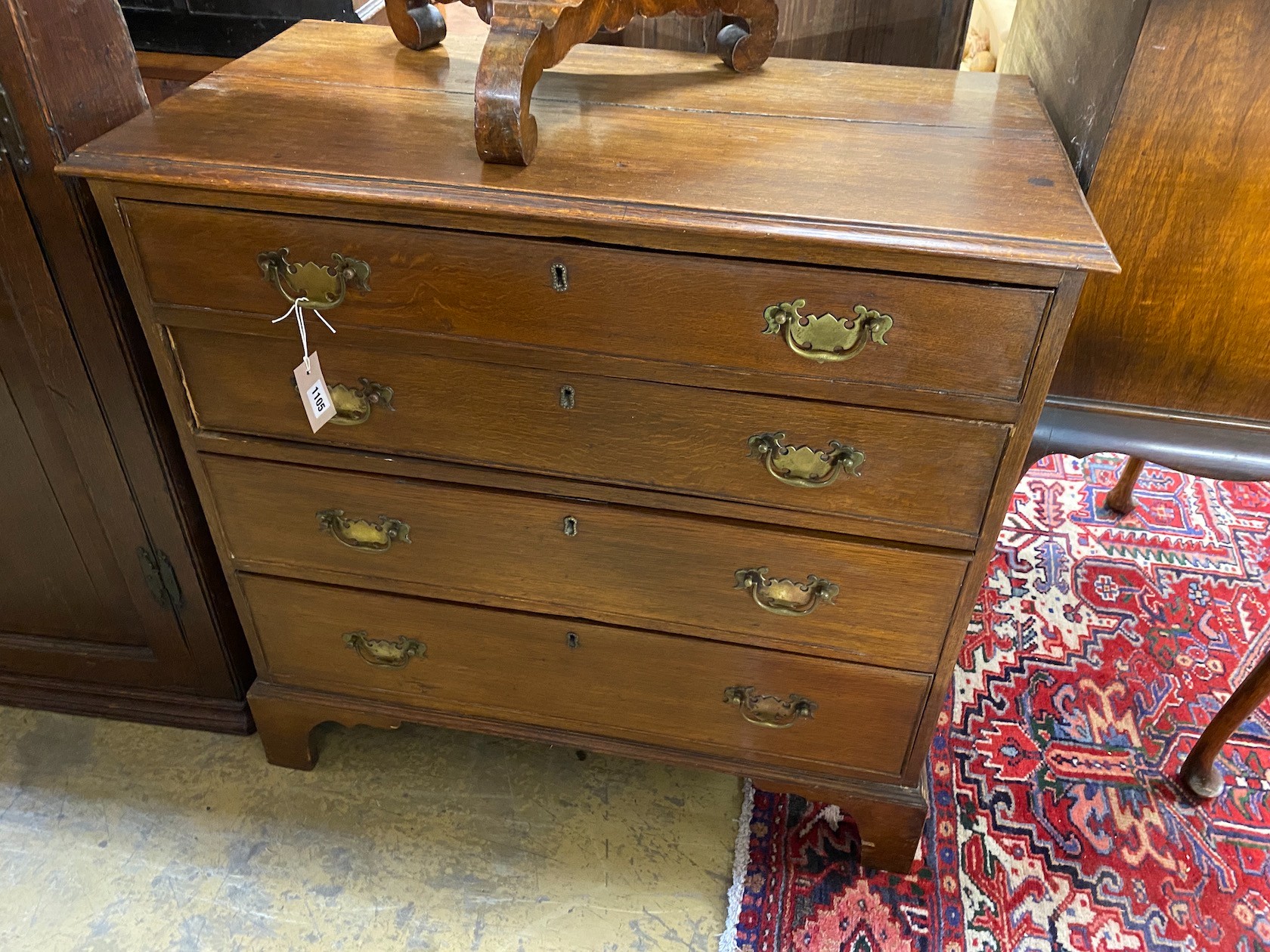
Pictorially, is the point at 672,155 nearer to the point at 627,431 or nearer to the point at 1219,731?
the point at 627,431

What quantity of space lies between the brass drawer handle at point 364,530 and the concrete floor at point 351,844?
1.64ft

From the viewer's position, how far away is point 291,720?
1.48 m

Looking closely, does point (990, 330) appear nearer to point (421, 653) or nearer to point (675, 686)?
point (675, 686)

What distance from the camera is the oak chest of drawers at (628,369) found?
92 centimetres

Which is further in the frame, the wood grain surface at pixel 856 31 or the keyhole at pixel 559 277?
the wood grain surface at pixel 856 31

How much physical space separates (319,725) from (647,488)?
2.86 ft

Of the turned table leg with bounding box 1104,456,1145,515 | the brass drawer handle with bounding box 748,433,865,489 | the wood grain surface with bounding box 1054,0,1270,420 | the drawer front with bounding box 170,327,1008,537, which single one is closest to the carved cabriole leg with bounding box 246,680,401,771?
the drawer front with bounding box 170,327,1008,537

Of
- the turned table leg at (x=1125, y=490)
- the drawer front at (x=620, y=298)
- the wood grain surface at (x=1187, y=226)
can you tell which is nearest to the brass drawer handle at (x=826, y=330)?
the drawer front at (x=620, y=298)

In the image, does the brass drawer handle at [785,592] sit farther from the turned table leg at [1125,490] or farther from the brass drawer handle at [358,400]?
the turned table leg at [1125,490]

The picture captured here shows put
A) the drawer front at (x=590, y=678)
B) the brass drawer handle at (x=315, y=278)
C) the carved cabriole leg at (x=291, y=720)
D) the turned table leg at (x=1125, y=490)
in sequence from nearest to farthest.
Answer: the brass drawer handle at (x=315, y=278) < the drawer front at (x=590, y=678) < the carved cabriole leg at (x=291, y=720) < the turned table leg at (x=1125, y=490)

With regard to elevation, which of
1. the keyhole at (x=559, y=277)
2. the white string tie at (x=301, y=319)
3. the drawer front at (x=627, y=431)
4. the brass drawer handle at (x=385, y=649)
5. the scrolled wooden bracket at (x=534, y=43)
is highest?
the scrolled wooden bracket at (x=534, y=43)

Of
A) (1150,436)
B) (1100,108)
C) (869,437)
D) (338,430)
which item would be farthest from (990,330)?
(338,430)

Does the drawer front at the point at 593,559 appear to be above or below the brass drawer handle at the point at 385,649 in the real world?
above

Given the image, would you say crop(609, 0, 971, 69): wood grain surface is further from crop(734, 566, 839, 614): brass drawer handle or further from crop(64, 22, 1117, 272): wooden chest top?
crop(734, 566, 839, 614): brass drawer handle
